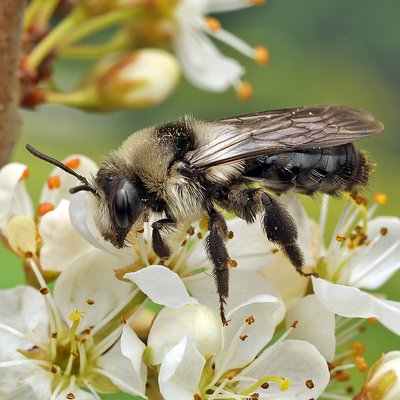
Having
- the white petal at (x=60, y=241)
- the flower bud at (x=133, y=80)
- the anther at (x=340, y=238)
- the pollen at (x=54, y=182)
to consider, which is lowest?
the white petal at (x=60, y=241)

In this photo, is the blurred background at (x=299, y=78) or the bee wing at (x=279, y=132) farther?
the blurred background at (x=299, y=78)

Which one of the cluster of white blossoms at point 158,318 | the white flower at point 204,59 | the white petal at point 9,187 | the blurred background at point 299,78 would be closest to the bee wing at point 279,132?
the cluster of white blossoms at point 158,318

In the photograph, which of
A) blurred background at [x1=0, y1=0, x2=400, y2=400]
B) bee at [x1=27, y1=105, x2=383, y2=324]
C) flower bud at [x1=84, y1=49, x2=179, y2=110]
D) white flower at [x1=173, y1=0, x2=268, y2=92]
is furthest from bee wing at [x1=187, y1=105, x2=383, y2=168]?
blurred background at [x1=0, y1=0, x2=400, y2=400]

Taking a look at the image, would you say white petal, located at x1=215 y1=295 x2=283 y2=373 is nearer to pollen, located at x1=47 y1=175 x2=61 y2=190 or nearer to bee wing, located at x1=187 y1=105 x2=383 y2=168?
bee wing, located at x1=187 y1=105 x2=383 y2=168

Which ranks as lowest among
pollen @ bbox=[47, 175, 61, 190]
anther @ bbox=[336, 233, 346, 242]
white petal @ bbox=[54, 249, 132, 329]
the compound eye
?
white petal @ bbox=[54, 249, 132, 329]

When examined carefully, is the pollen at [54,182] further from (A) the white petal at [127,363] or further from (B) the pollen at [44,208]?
(A) the white petal at [127,363]

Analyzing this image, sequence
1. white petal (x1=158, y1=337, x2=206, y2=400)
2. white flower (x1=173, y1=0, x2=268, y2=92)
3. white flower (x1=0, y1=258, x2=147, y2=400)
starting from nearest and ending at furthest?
white petal (x1=158, y1=337, x2=206, y2=400), white flower (x1=0, y1=258, x2=147, y2=400), white flower (x1=173, y1=0, x2=268, y2=92)

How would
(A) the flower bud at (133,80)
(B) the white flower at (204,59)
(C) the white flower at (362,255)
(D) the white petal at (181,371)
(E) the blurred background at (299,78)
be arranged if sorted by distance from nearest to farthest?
(D) the white petal at (181,371) → (C) the white flower at (362,255) → (A) the flower bud at (133,80) → (B) the white flower at (204,59) → (E) the blurred background at (299,78)

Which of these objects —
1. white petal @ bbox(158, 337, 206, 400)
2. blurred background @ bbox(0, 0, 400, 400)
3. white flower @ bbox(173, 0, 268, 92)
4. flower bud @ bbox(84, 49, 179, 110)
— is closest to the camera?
white petal @ bbox(158, 337, 206, 400)
